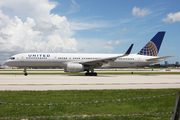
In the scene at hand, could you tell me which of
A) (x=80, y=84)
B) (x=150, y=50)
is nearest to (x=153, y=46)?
Answer: (x=150, y=50)

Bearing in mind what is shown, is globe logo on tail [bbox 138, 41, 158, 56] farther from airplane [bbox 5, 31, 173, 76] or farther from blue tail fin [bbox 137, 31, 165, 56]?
airplane [bbox 5, 31, 173, 76]

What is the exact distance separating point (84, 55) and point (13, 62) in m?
14.5

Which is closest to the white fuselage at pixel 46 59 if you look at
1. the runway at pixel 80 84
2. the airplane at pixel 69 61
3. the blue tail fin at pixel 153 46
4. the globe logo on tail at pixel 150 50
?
the airplane at pixel 69 61

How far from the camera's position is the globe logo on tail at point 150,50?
37.4m

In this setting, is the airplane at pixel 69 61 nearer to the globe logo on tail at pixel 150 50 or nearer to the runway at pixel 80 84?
the globe logo on tail at pixel 150 50

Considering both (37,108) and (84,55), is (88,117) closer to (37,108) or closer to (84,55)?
(37,108)

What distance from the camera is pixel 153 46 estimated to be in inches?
1473

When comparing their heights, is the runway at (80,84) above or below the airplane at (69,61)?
below

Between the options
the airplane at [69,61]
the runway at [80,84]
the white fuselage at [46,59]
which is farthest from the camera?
the white fuselage at [46,59]

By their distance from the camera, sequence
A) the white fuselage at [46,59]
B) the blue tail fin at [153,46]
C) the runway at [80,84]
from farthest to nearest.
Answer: the blue tail fin at [153,46] → the white fuselage at [46,59] → the runway at [80,84]

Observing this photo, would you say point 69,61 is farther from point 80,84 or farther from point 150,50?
point 150,50

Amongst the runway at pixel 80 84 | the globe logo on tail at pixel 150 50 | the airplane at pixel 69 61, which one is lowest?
the runway at pixel 80 84

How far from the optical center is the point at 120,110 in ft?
22.6

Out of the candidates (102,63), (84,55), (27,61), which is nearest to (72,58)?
(84,55)
